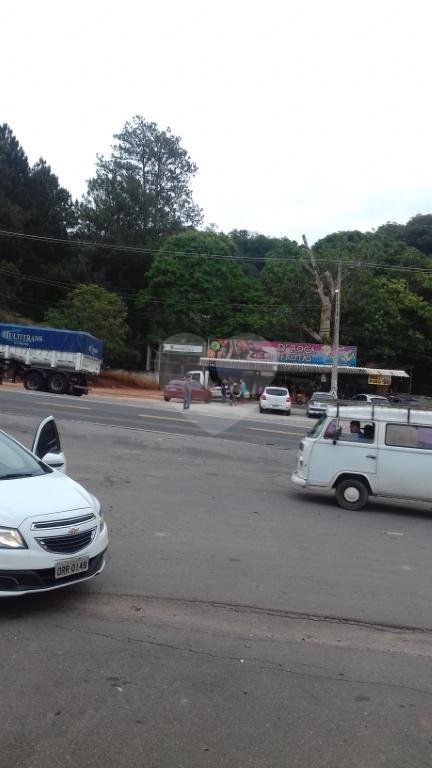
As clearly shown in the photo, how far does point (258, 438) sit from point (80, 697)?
18975mm

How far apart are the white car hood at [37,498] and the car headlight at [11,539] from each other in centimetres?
5

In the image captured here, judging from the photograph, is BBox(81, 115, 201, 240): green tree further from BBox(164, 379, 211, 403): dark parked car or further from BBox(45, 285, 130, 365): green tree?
BBox(164, 379, 211, 403): dark parked car

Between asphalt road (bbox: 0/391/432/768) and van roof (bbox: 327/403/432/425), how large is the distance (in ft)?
7.24

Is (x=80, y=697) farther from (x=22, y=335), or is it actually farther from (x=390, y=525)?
(x=22, y=335)

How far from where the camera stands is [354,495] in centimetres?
1233

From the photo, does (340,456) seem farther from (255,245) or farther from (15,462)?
(255,245)

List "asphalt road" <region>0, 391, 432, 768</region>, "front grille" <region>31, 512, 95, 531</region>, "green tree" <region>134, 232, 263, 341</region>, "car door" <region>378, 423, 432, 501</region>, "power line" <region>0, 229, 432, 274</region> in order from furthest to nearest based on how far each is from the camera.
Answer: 1. "green tree" <region>134, 232, 263, 341</region>
2. "power line" <region>0, 229, 432, 274</region>
3. "car door" <region>378, 423, 432, 501</region>
4. "front grille" <region>31, 512, 95, 531</region>
5. "asphalt road" <region>0, 391, 432, 768</region>

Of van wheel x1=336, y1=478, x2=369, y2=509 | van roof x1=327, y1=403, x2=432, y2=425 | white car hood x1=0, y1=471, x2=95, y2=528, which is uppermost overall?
van roof x1=327, y1=403, x2=432, y2=425

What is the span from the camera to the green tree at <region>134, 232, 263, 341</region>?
2224 inches

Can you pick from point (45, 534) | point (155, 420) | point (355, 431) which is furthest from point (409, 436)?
point (155, 420)

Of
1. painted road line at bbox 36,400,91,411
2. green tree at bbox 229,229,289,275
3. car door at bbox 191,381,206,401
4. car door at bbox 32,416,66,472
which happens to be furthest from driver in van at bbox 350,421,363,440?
green tree at bbox 229,229,289,275

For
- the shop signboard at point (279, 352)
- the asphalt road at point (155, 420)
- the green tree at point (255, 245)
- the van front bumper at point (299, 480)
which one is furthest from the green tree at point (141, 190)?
the van front bumper at point (299, 480)

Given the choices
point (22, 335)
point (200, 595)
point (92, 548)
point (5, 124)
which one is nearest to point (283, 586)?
point (200, 595)

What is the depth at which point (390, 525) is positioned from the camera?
36.7 feet
